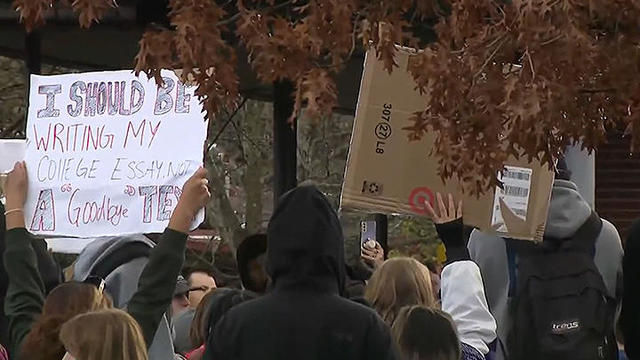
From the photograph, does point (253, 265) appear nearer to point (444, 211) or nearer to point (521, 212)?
point (444, 211)

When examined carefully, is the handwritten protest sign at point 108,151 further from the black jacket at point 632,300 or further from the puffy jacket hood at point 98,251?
the black jacket at point 632,300

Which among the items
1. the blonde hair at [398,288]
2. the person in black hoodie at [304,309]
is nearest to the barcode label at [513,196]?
the blonde hair at [398,288]

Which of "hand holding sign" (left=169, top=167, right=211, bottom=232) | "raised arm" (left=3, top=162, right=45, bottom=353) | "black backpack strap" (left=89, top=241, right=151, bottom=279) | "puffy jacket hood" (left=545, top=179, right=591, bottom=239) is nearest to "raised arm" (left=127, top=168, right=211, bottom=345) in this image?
"hand holding sign" (left=169, top=167, right=211, bottom=232)

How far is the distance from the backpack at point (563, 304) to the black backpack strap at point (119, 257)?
1618 mm

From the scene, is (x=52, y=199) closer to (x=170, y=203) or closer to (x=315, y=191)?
(x=170, y=203)

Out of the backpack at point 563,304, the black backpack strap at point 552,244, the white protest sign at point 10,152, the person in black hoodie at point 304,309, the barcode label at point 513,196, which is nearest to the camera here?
the person in black hoodie at point 304,309

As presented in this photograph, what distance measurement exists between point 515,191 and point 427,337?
152 cm

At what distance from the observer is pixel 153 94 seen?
5.85 meters

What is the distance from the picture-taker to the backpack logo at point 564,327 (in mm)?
5531

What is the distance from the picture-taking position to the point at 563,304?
5551 millimetres

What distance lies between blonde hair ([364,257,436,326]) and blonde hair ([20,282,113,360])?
1028 mm

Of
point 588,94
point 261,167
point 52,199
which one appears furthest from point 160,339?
point 261,167

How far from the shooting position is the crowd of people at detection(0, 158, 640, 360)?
157 inches

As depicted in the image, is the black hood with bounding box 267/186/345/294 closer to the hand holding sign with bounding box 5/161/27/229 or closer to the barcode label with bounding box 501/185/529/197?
the hand holding sign with bounding box 5/161/27/229
